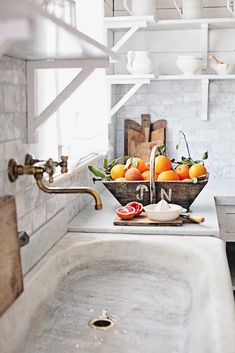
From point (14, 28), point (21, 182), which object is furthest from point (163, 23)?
point (14, 28)

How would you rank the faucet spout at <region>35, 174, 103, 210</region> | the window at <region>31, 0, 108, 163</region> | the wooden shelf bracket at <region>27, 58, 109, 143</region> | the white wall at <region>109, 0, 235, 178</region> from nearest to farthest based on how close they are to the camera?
the faucet spout at <region>35, 174, 103, 210</region>, the wooden shelf bracket at <region>27, 58, 109, 143</region>, the window at <region>31, 0, 108, 163</region>, the white wall at <region>109, 0, 235, 178</region>

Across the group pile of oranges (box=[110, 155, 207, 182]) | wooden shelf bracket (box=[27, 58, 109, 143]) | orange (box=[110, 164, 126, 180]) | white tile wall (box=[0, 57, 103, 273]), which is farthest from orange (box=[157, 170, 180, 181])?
wooden shelf bracket (box=[27, 58, 109, 143])

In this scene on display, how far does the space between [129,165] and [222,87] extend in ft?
3.81

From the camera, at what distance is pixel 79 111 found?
2553 mm

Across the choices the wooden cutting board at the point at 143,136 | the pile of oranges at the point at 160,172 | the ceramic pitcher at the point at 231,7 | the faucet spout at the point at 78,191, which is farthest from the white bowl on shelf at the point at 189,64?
the faucet spout at the point at 78,191

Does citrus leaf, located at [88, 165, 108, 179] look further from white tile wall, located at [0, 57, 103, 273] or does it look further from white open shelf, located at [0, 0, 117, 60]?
white open shelf, located at [0, 0, 117, 60]

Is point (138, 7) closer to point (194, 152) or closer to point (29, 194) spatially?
point (194, 152)

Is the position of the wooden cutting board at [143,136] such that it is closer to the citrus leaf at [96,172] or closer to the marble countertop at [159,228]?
the marble countertop at [159,228]

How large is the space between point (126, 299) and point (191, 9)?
1988mm

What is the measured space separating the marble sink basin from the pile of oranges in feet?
1.42

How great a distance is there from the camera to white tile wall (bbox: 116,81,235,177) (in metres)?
3.38

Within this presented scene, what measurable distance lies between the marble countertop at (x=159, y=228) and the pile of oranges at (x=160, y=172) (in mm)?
153

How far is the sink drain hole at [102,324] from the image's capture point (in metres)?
1.46

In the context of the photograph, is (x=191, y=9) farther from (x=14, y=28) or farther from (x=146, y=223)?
(x=14, y=28)
